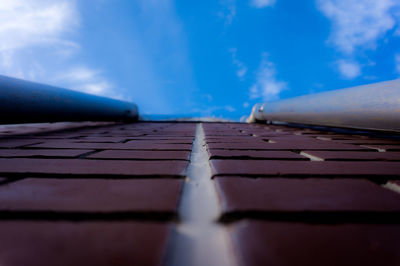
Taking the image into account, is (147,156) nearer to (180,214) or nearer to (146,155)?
(146,155)

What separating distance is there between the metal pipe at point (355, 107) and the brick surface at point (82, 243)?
1715mm

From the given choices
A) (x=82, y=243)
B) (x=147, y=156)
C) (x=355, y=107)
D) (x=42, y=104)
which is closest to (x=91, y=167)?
(x=147, y=156)

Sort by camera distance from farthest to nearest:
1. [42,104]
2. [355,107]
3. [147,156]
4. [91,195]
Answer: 1. [42,104]
2. [355,107]
3. [147,156]
4. [91,195]

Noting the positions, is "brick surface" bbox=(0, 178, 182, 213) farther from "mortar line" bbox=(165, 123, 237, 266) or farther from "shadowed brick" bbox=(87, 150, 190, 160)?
"shadowed brick" bbox=(87, 150, 190, 160)

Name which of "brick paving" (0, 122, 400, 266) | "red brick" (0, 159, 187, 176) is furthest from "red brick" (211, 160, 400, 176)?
"red brick" (0, 159, 187, 176)

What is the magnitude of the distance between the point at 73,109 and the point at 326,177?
8.25ft

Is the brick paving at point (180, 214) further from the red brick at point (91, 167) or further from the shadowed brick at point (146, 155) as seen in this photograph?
the shadowed brick at point (146, 155)

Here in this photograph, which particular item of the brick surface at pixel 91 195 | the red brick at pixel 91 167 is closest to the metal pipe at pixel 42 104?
the red brick at pixel 91 167

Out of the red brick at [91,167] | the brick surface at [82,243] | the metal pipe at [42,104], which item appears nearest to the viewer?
the brick surface at [82,243]

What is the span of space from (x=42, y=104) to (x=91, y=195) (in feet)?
6.12

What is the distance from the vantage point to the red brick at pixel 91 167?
1.92 ft

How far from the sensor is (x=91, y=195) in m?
0.44

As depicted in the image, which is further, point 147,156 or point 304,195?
point 147,156

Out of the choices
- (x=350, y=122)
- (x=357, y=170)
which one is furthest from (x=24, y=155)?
(x=350, y=122)
